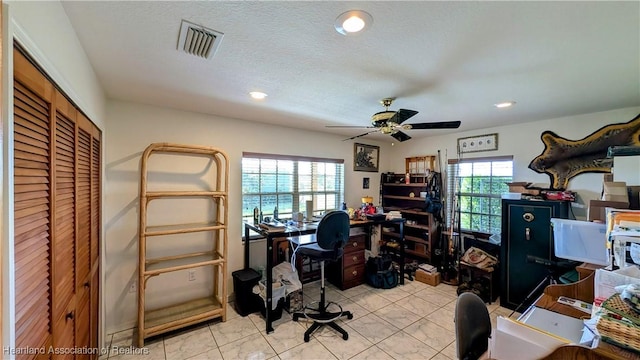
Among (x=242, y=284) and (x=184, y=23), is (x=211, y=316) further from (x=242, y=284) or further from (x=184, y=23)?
(x=184, y=23)

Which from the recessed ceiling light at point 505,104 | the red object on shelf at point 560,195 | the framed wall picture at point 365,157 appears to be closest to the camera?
the recessed ceiling light at point 505,104

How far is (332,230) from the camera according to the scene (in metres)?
2.45

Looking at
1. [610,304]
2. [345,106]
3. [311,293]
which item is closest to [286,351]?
[311,293]

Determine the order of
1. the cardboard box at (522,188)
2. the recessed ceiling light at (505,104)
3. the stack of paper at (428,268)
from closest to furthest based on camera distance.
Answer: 1. the recessed ceiling light at (505,104)
2. the cardboard box at (522,188)
3. the stack of paper at (428,268)

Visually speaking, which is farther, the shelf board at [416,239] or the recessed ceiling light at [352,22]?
the shelf board at [416,239]

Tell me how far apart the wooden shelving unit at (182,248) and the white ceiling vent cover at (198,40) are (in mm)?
1223

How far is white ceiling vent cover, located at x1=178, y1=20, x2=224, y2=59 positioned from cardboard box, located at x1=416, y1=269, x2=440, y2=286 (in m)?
3.82

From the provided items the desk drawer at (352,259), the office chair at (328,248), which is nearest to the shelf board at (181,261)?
the office chair at (328,248)

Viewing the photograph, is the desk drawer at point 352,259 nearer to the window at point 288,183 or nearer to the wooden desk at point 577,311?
the window at point 288,183

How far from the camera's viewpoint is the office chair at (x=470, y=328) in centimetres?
124

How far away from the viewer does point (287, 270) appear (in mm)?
3018

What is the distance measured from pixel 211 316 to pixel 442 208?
3.64 m

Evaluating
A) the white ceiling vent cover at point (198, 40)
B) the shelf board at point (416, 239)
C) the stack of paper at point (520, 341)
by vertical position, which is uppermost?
the white ceiling vent cover at point (198, 40)

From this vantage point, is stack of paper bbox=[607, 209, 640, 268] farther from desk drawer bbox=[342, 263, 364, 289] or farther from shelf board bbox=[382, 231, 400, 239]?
shelf board bbox=[382, 231, 400, 239]
